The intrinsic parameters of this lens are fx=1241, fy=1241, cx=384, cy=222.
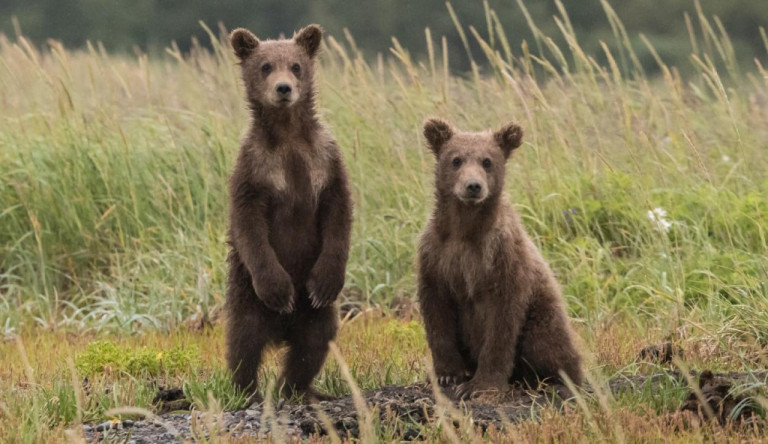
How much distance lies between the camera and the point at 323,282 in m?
6.12

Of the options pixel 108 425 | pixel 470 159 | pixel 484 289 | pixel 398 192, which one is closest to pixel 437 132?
pixel 470 159

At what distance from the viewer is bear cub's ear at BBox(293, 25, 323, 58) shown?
6.48 m

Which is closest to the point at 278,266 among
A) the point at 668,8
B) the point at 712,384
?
the point at 712,384

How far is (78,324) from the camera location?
894 cm

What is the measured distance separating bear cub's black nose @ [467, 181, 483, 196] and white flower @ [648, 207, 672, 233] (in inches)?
83.2

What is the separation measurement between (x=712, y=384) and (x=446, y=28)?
96.1ft

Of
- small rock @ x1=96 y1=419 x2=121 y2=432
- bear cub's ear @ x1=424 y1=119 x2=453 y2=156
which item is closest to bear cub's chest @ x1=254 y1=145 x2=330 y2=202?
bear cub's ear @ x1=424 y1=119 x2=453 y2=156

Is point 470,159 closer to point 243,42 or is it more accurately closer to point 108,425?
point 243,42

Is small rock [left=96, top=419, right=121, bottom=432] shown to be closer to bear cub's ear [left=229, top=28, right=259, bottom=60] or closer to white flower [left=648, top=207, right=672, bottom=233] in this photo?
bear cub's ear [left=229, top=28, right=259, bottom=60]

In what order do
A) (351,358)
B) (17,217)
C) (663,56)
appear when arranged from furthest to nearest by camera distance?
(663,56) < (17,217) < (351,358)

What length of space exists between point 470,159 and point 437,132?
333 millimetres

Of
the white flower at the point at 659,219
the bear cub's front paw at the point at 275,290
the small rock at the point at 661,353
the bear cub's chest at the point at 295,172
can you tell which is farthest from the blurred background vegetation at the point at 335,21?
the bear cub's front paw at the point at 275,290

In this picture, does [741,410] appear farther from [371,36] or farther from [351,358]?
[371,36]

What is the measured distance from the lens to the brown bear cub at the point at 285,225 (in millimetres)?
6078
